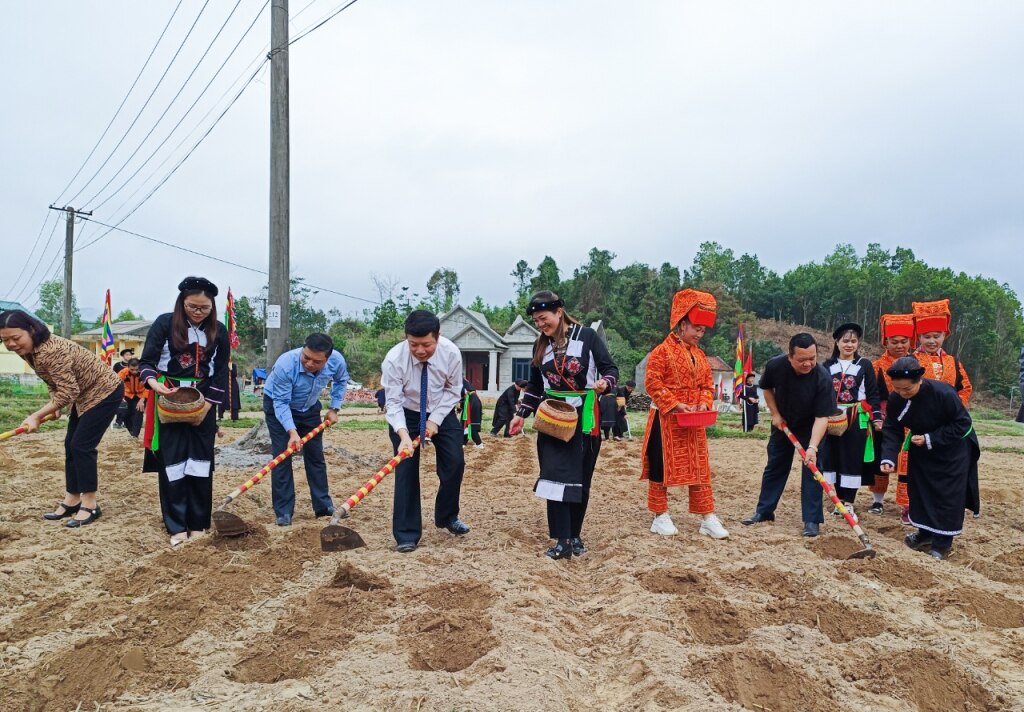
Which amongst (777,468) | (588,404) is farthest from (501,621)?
(777,468)

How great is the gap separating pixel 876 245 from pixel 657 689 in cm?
7702

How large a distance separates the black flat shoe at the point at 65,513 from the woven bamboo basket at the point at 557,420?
3534 mm

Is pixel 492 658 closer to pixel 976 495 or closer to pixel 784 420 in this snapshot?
pixel 784 420

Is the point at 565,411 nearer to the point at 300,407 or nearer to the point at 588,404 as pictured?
the point at 588,404

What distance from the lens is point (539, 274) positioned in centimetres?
4347

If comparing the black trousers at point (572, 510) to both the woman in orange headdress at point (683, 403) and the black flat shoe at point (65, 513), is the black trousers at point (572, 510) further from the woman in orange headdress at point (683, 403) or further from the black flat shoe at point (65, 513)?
the black flat shoe at point (65, 513)

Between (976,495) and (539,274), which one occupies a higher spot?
(539,274)

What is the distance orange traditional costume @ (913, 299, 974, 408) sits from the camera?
596 centimetres

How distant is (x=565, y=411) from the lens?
13.8 feet

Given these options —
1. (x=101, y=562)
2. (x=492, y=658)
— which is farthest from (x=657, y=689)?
(x=101, y=562)

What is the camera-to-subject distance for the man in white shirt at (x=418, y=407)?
425cm

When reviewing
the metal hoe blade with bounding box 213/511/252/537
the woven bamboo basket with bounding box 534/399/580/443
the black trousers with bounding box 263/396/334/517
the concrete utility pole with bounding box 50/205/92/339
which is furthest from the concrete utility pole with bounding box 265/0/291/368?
the concrete utility pole with bounding box 50/205/92/339

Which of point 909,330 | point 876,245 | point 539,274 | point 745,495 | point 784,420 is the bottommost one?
point 745,495

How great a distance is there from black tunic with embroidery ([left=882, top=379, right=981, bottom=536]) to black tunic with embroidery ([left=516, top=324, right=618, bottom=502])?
2266 mm
